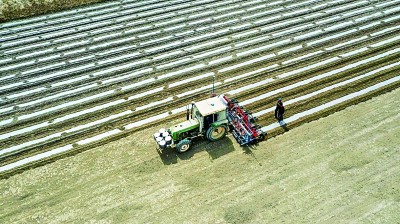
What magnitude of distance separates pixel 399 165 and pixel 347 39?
9377 millimetres

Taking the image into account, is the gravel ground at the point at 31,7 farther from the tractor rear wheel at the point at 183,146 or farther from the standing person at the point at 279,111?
the standing person at the point at 279,111

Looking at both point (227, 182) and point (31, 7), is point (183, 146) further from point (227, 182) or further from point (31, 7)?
point (31, 7)

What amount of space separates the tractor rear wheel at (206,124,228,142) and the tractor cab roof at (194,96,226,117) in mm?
727

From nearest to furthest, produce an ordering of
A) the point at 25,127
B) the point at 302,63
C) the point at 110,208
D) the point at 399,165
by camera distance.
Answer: the point at 110,208 → the point at 399,165 → the point at 25,127 → the point at 302,63

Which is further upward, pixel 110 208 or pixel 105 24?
pixel 105 24

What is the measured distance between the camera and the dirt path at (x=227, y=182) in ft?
35.1

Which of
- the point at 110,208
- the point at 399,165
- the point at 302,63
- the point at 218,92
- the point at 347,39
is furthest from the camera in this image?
the point at 347,39

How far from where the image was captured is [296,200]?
11.0 m

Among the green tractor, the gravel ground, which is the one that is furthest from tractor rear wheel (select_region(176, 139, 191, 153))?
the gravel ground

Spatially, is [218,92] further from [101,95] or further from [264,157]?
[101,95]

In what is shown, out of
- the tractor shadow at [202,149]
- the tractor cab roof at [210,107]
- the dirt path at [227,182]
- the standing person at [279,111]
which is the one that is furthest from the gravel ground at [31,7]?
the standing person at [279,111]

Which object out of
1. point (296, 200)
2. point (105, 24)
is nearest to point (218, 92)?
point (296, 200)

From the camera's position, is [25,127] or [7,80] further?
[7,80]

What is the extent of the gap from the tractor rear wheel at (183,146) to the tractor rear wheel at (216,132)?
838mm
